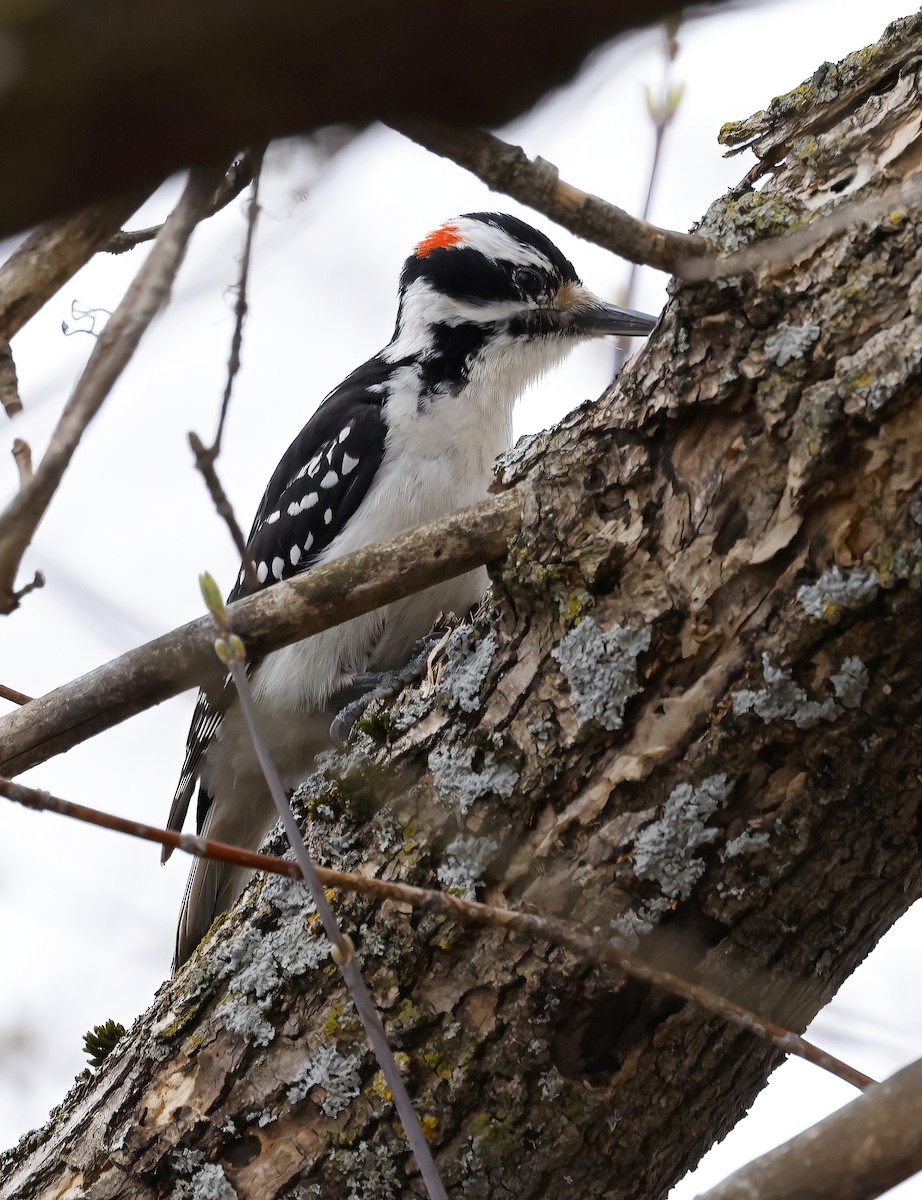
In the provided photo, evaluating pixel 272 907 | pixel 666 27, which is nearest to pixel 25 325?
pixel 666 27

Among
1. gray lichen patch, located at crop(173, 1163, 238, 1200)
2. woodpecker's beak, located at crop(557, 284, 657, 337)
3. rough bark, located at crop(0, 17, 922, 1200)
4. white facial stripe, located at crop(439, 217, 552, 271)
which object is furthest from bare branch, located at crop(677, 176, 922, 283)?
white facial stripe, located at crop(439, 217, 552, 271)

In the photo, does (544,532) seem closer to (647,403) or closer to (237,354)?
(647,403)

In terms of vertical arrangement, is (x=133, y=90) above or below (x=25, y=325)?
below

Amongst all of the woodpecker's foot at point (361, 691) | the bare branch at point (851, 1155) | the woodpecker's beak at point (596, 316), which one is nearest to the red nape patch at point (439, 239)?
the woodpecker's beak at point (596, 316)

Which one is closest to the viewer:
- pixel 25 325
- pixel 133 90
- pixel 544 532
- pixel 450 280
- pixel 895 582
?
pixel 133 90

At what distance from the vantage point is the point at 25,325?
1.34 metres

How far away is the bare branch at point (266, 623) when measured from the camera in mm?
2012

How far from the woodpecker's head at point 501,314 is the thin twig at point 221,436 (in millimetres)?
2322

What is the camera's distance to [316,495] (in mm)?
4074

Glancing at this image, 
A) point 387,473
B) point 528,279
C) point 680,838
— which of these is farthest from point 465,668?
point 528,279

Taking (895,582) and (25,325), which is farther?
(895,582)

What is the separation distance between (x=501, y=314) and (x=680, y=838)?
2.76 metres

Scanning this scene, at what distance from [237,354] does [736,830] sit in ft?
3.33

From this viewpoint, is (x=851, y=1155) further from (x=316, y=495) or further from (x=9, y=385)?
(x=316, y=495)
